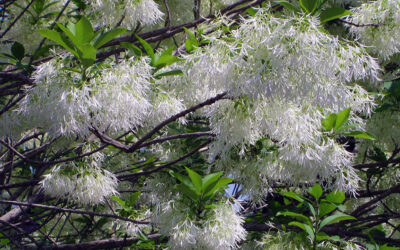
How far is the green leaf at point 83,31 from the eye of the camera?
1.82m

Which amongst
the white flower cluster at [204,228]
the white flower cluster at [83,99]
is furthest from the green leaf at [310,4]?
the white flower cluster at [204,228]

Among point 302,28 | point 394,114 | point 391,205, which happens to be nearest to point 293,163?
point 302,28

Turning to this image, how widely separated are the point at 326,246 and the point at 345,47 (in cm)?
107

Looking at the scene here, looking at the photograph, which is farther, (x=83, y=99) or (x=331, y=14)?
(x=331, y=14)

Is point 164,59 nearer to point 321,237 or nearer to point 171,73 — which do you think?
point 171,73

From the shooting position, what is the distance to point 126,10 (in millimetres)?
2791

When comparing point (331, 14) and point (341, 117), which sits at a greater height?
point (331, 14)

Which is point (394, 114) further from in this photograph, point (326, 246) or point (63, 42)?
point (63, 42)

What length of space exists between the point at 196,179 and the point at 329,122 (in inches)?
29.4

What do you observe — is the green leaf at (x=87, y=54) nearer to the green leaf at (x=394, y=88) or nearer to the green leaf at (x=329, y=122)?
the green leaf at (x=329, y=122)

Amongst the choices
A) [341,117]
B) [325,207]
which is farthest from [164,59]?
[325,207]

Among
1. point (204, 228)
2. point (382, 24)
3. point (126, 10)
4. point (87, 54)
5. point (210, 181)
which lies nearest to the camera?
point (87, 54)

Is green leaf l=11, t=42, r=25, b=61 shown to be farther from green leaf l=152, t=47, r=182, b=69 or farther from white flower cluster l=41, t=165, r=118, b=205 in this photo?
green leaf l=152, t=47, r=182, b=69

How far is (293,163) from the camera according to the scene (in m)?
2.23
